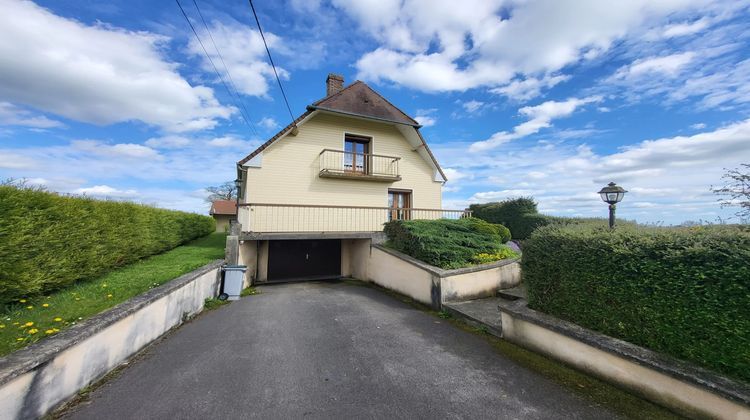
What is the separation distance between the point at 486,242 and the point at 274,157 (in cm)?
857

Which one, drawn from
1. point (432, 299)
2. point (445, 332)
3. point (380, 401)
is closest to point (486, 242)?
point (432, 299)

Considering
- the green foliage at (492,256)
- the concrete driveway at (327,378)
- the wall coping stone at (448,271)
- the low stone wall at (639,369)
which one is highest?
the green foliage at (492,256)

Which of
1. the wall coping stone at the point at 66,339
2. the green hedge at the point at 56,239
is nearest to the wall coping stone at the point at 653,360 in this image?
the wall coping stone at the point at 66,339

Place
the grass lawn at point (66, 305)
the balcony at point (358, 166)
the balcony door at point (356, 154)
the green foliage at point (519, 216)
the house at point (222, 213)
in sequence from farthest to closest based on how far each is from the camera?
the house at point (222, 213) → the green foliage at point (519, 216) → the balcony door at point (356, 154) → the balcony at point (358, 166) → the grass lawn at point (66, 305)

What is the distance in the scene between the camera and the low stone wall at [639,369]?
2.40 m

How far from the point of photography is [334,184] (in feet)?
40.9

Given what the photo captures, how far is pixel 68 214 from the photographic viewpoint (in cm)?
474

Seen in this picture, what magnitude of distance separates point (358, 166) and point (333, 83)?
445 cm

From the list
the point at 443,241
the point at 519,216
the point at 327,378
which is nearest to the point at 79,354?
the point at 327,378

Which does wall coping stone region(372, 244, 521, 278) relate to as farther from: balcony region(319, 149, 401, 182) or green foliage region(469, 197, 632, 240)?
green foliage region(469, 197, 632, 240)

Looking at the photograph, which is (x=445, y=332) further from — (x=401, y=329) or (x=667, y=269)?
(x=667, y=269)

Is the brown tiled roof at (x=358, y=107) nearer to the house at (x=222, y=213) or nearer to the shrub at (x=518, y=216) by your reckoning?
the shrub at (x=518, y=216)

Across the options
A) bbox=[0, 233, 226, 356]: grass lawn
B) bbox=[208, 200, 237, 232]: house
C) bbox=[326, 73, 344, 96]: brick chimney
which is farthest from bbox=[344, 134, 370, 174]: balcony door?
bbox=[208, 200, 237, 232]: house

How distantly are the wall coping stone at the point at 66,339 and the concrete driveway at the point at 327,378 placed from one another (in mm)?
618
